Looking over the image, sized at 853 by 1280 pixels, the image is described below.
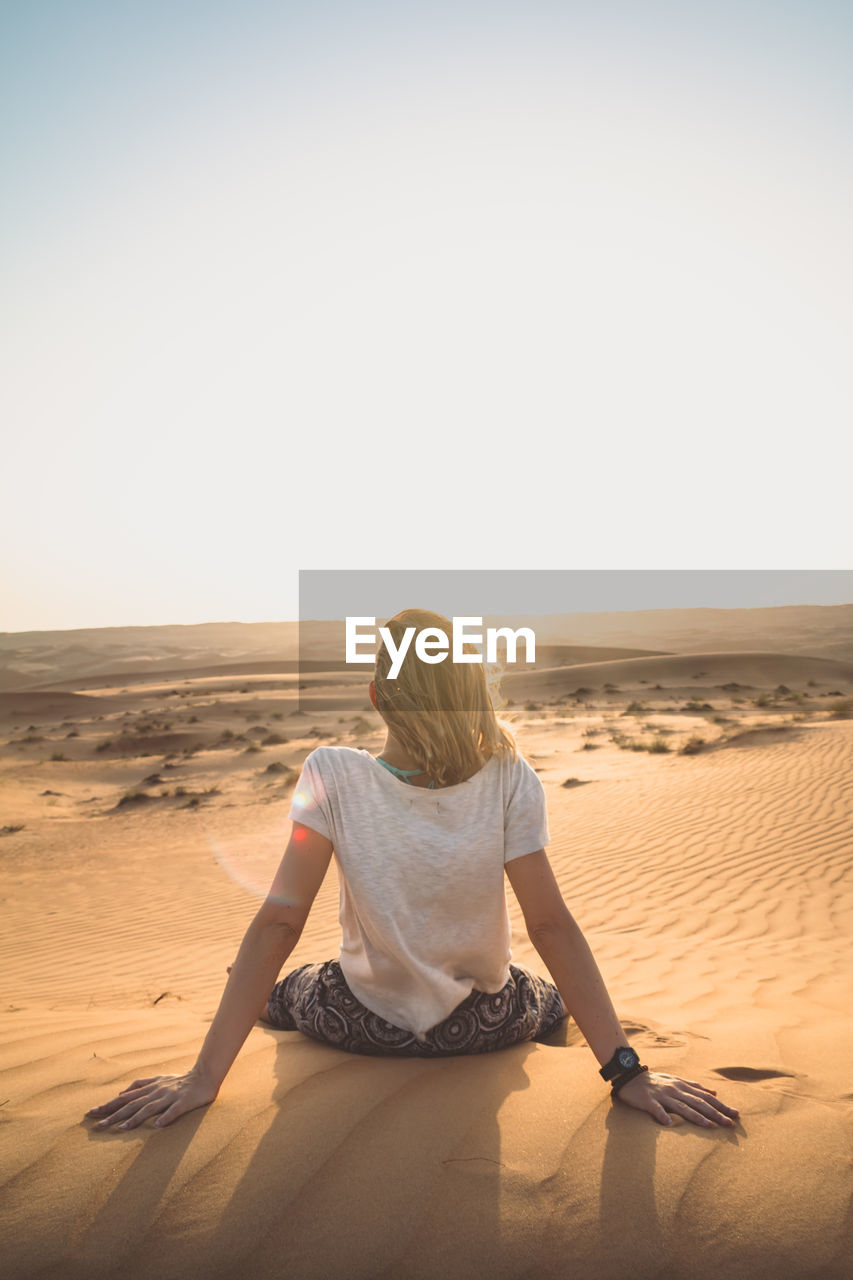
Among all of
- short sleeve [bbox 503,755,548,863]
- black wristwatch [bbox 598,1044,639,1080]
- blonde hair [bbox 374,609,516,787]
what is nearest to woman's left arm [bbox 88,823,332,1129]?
blonde hair [bbox 374,609,516,787]

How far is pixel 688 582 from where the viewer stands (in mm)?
155125

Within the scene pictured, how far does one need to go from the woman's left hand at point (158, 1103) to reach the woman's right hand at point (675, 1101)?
1.11 metres

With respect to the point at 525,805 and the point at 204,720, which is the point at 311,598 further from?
the point at 525,805

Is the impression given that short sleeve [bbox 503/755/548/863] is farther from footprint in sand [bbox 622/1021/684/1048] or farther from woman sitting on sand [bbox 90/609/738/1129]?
footprint in sand [bbox 622/1021/684/1048]

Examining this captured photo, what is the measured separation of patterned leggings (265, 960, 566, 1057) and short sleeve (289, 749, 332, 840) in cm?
69

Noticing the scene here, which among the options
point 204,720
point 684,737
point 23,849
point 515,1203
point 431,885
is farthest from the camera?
point 204,720

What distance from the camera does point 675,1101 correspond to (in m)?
2.12

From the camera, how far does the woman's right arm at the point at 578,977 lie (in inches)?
84.0

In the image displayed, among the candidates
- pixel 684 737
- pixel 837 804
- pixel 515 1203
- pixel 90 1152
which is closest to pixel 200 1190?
pixel 90 1152

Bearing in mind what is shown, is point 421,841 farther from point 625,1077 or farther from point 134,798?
point 134,798

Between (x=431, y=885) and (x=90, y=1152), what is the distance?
104cm

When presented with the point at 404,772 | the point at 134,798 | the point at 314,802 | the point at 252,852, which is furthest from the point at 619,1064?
the point at 134,798

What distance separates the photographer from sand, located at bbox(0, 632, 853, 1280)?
1689 mm

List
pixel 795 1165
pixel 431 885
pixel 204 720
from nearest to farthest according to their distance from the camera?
pixel 795 1165
pixel 431 885
pixel 204 720
